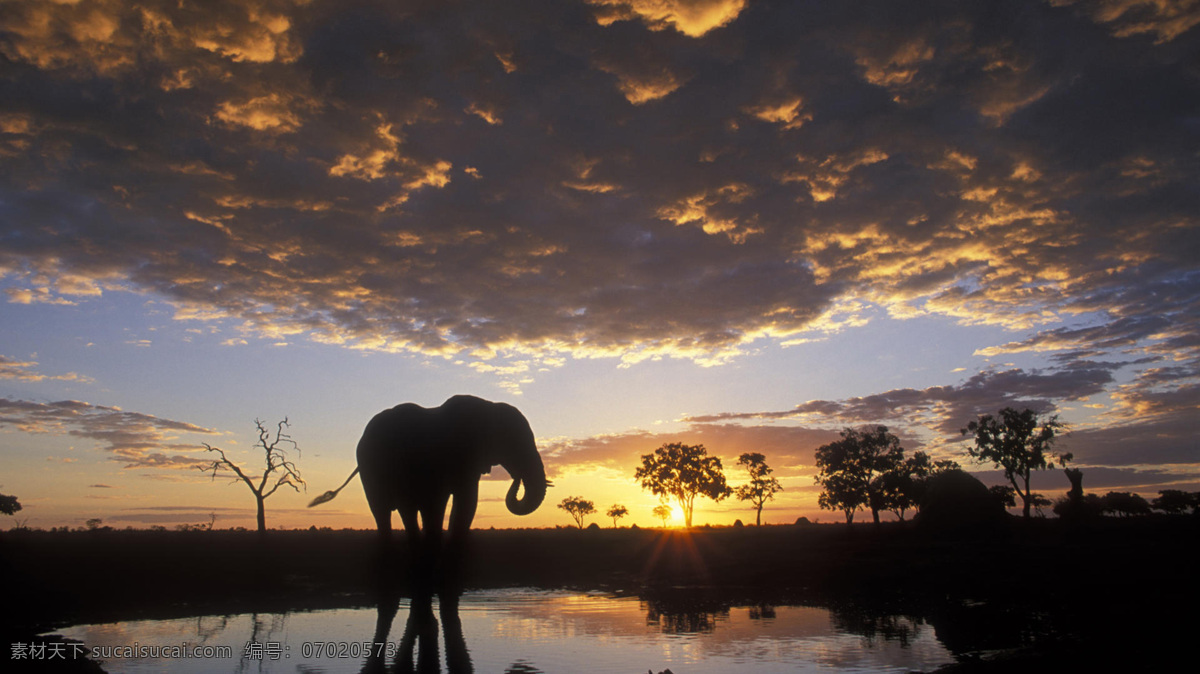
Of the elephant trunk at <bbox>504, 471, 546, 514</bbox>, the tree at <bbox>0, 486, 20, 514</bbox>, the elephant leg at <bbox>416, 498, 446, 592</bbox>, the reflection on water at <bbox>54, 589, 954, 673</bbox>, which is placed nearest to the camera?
the reflection on water at <bbox>54, 589, 954, 673</bbox>

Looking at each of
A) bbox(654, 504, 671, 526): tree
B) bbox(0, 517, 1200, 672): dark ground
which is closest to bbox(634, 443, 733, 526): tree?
bbox(654, 504, 671, 526): tree

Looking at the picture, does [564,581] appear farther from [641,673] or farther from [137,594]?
[641,673]

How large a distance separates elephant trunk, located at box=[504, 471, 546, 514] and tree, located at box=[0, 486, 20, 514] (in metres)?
55.2

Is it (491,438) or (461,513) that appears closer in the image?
(461,513)

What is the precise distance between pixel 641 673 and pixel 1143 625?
8.96 m

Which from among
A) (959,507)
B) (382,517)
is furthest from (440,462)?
(959,507)

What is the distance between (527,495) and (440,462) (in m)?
2.68

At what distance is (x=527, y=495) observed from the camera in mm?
15227

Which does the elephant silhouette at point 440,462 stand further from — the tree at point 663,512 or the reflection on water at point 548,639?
the tree at point 663,512

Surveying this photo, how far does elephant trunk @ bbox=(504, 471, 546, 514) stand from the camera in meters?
15.1

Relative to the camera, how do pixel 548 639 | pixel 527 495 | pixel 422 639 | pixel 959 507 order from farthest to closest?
pixel 959 507
pixel 527 495
pixel 548 639
pixel 422 639

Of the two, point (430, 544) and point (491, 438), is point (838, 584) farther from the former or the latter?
point (430, 544)

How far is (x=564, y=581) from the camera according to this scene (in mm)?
21062

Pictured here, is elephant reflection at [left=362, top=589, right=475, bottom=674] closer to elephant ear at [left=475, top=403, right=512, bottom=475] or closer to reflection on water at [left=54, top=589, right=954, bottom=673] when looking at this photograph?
reflection on water at [left=54, top=589, right=954, bottom=673]
